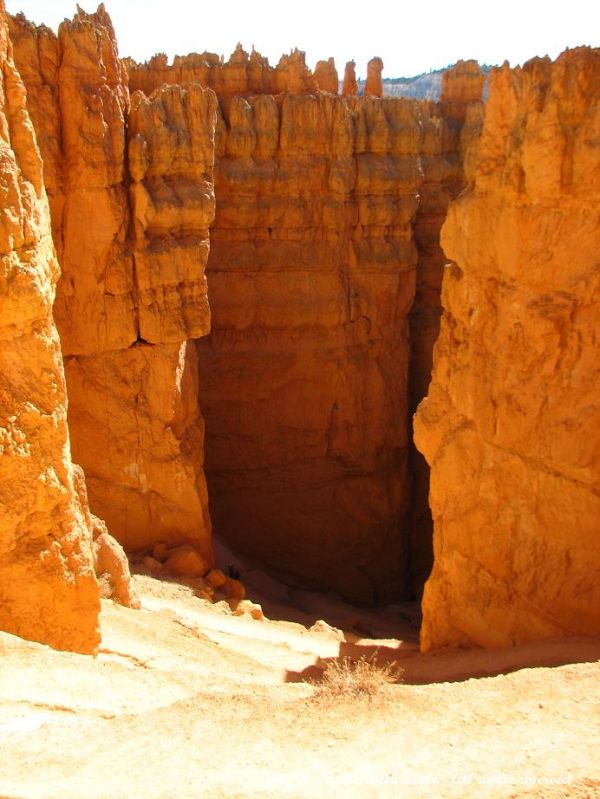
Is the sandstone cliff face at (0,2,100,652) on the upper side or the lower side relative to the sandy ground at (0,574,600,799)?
upper

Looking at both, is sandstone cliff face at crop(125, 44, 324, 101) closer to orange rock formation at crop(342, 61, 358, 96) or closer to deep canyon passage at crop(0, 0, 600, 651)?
deep canyon passage at crop(0, 0, 600, 651)

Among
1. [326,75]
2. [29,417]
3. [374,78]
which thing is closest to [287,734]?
[29,417]

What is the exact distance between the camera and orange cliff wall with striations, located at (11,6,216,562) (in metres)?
9.69

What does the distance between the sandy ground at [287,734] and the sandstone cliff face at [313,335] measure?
31.1ft

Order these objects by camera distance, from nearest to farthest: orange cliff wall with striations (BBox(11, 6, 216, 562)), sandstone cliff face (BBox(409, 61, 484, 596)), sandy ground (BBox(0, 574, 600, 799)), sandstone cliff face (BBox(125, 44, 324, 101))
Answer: sandy ground (BBox(0, 574, 600, 799))
orange cliff wall with striations (BBox(11, 6, 216, 562))
sandstone cliff face (BBox(125, 44, 324, 101))
sandstone cliff face (BBox(409, 61, 484, 596))

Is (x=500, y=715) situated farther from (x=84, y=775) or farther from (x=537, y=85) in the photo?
(x=537, y=85)

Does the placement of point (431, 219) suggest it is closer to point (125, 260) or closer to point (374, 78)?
point (374, 78)

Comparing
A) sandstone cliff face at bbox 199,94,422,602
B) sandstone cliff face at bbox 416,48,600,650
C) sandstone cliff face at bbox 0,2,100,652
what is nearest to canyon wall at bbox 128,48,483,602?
sandstone cliff face at bbox 199,94,422,602

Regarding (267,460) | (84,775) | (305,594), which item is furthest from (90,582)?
(267,460)

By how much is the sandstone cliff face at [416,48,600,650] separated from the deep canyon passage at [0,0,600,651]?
0.07 feet

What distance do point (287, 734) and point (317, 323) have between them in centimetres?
1164

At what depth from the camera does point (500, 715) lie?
4.57 metres

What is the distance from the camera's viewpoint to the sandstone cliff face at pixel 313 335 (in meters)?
15.0

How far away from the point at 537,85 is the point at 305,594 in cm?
989
